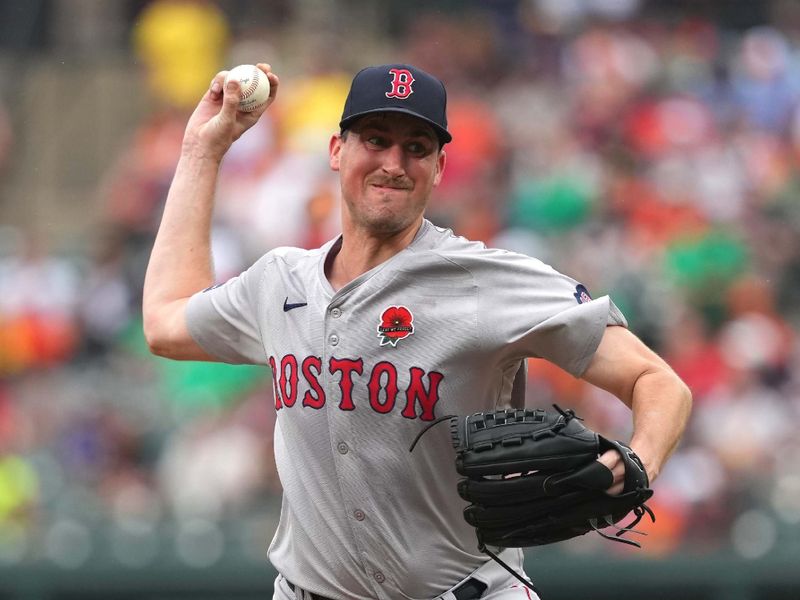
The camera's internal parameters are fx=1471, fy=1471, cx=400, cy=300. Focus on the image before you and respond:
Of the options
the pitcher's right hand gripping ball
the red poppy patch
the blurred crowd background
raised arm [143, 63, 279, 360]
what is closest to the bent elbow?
raised arm [143, 63, 279, 360]

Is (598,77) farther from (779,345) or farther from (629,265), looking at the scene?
(779,345)

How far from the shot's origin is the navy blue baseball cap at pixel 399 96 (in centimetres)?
360

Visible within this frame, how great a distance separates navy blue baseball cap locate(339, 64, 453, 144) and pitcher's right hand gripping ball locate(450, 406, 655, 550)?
78 centimetres

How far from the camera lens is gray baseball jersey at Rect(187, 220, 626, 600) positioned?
355 centimetres

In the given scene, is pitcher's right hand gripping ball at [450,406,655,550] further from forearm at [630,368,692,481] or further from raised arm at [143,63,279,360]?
raised arm at [143,63,279,360]

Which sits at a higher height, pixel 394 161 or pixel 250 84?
pixel 250 84

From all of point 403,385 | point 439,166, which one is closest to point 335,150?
point 439,166

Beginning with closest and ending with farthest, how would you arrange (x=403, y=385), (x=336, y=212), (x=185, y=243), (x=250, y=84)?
(x=403, y=385)
(x=250, y=84)
(x=185, y=243)
(x=336, y=212)

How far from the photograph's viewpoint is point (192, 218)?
4.25 metres

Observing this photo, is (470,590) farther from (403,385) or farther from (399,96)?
(399,96)

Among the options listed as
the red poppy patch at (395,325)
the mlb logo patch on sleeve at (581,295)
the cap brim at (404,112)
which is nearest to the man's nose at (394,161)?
the cap brim at (404,112)

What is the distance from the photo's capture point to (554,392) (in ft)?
27.8

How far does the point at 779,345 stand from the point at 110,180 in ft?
19.0

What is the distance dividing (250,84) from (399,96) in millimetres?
672
